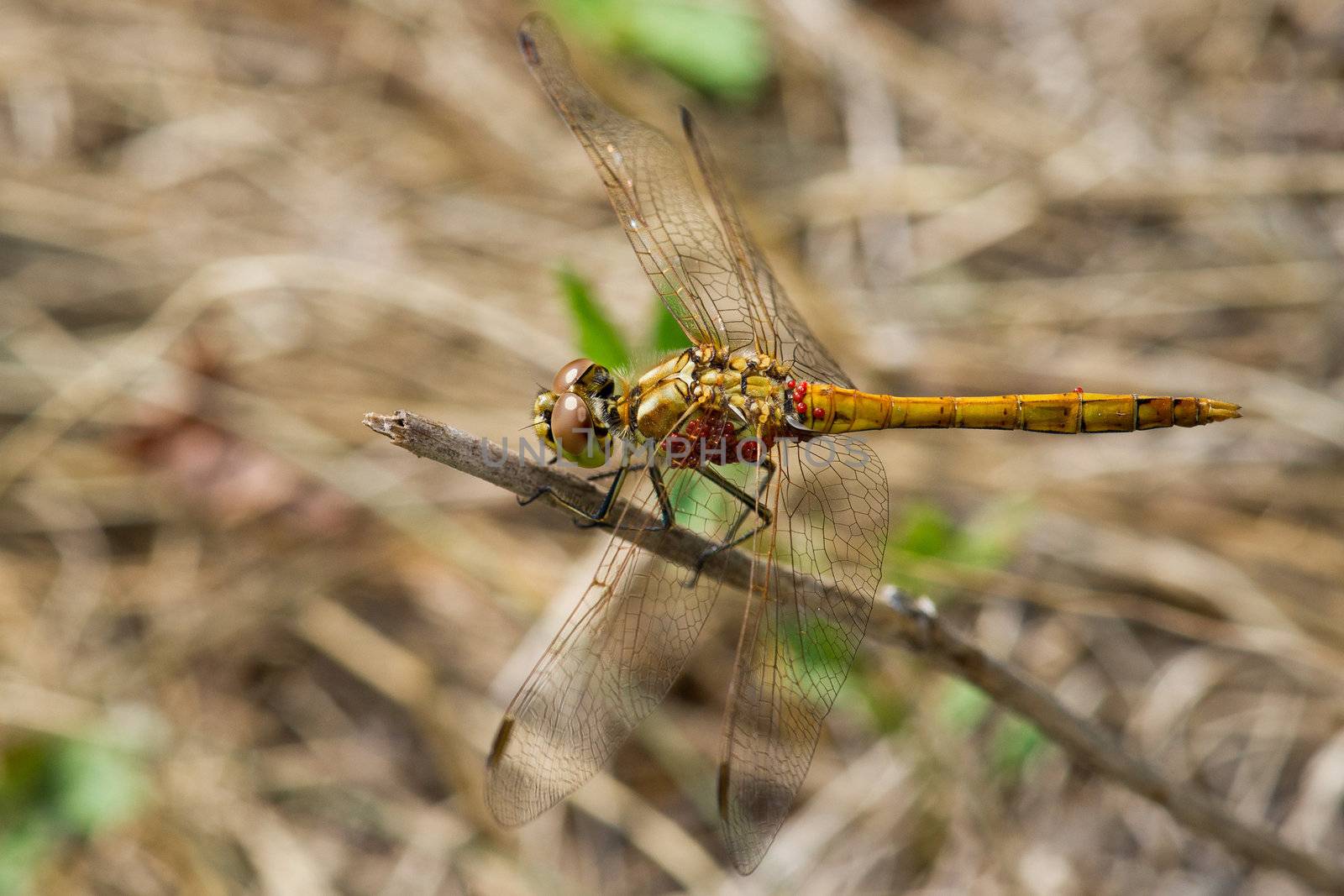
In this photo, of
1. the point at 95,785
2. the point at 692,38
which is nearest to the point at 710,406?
the point at 95,785

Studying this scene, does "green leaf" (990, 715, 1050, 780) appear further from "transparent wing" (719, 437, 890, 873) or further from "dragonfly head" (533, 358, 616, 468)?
"dragonfly head" (533, 358, 616, 468)

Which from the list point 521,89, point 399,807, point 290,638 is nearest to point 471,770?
point 399,807

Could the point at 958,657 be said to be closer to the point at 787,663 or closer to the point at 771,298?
→ the point at 787,663

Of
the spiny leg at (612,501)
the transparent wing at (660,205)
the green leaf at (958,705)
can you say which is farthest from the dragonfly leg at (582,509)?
→ the green leaf at (958,705)

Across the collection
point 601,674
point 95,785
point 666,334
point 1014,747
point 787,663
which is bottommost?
point 95,785

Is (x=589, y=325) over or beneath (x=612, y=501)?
over

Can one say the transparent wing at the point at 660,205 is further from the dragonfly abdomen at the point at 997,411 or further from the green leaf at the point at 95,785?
the green leaf at the point at 95,785

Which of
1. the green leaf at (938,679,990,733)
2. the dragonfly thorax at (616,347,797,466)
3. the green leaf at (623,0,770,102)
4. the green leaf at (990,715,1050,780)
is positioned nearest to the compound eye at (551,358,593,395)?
the dragonfly thorax at (616,347,797,466)
